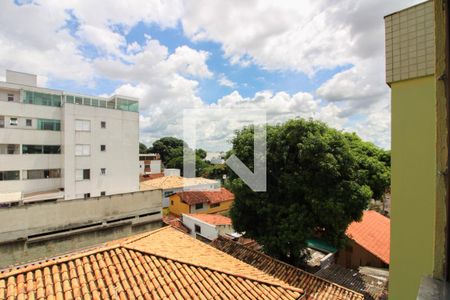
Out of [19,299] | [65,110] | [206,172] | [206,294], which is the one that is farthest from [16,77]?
[206,172]

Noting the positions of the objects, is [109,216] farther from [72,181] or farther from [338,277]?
Result: [338,277]

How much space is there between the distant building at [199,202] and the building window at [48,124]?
41.5 feet

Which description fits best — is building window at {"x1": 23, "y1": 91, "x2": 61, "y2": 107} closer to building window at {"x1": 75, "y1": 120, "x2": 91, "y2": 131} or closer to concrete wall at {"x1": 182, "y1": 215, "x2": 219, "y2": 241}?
building window at {"x1": 75, "y1": 120, "x2": 91, "y2": 131}

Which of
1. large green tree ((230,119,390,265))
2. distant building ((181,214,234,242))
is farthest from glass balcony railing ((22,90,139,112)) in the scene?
large green tree ((230,119,390,265))

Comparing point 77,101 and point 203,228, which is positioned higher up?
point 77,101

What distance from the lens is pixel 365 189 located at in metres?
11.0

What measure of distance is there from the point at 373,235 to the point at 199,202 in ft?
51.3

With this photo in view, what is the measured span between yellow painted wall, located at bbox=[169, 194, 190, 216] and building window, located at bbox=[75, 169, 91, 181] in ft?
29.4

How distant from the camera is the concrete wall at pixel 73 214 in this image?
482 inches

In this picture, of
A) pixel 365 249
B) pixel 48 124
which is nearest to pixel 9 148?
pixel 48 124

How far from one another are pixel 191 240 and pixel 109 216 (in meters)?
9.86

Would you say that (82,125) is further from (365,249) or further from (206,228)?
(365,249)

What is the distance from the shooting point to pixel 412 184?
4.72 meters

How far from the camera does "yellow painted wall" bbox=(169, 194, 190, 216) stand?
24.7m
